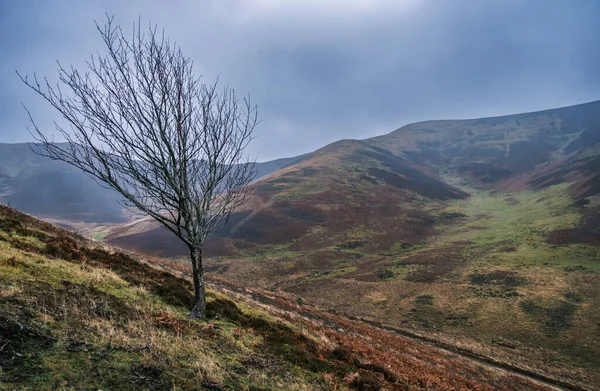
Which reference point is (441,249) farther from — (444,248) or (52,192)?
(52,192)

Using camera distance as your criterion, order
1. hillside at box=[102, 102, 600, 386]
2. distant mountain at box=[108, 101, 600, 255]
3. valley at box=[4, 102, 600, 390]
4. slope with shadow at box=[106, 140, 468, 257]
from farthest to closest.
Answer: distant mountain at box=[108, 101, 600, 255]
slope with shadow at box=[106, 140, 468, 257]
hillside at box=[102, 102, 600, 386]
valley at box=[4, 102, 600, 390]

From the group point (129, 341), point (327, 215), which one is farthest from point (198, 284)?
point (327, 215)

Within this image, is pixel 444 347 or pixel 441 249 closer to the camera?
pixel 444 347

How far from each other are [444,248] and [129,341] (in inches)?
2033

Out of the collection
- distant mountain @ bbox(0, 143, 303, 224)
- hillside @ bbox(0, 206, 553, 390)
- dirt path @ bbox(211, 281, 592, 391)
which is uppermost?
distant mountain @ bbox(0, 143, 303, 224)

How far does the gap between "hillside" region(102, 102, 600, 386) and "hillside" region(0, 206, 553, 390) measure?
54.0 feet

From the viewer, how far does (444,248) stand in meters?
49.1

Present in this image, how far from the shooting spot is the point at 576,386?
57.4 feet

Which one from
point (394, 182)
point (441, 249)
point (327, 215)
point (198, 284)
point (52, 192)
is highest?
point (52, 192)

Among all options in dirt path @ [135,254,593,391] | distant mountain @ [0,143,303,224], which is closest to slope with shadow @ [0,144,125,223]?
distant mountain @ [0,143,303,224]

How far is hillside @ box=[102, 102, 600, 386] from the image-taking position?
25.1m

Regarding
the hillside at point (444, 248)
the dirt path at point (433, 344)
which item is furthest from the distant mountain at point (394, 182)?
the dirt path at point (433, 344)

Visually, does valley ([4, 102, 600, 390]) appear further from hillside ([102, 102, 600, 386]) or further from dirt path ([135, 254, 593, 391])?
dirt path ([135, 254, 593, 391])

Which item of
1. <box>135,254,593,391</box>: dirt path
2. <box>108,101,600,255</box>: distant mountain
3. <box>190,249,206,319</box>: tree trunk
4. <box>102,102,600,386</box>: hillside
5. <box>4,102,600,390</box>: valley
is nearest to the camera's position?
<box>190,249,206,319</box>: tree trunk
